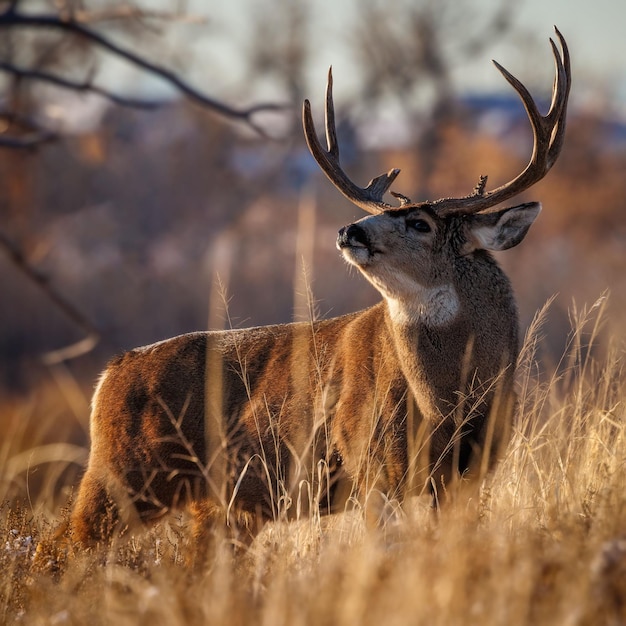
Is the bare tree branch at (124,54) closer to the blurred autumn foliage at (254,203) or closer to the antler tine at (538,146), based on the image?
the antler tine at (538,146)

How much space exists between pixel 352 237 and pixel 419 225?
433mm

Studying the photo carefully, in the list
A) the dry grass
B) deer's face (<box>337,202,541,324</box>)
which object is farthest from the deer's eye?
the dry grass

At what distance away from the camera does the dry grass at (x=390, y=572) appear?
3.78m

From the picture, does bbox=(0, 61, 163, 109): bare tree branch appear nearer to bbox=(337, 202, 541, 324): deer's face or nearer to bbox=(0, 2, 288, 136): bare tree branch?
bbox=(0, 2, 288, 136): bare tree branch

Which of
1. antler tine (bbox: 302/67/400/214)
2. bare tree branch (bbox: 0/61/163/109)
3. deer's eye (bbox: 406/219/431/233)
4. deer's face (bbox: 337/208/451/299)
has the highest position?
bare tree branch (bbox: 0/61/163/109)

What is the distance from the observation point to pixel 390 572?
429 centimetres

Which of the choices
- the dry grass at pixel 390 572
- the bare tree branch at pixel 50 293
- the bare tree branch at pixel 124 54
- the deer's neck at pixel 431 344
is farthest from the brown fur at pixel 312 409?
the bare tree branch at pixel 124 54

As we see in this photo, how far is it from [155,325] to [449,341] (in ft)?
84.0

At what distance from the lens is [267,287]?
3369 centimetres

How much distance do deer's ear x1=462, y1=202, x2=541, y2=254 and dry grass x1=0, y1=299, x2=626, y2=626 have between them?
1.12 metres

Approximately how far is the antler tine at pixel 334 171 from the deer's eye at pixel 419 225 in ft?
1.08

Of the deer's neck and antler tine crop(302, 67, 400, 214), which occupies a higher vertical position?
antler tine crop(302, 67, 400, 214)

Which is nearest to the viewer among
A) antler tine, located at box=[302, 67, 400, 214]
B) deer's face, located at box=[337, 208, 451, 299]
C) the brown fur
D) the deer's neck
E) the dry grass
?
the dry grass

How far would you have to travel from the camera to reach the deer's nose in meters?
6.39
